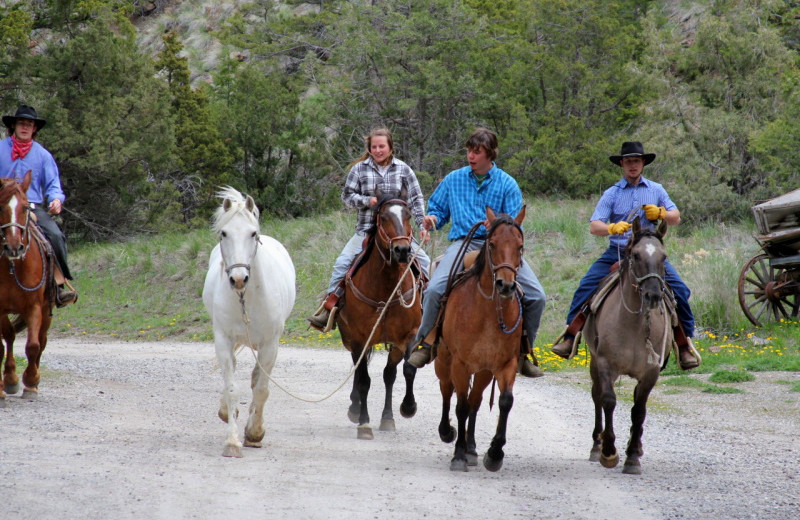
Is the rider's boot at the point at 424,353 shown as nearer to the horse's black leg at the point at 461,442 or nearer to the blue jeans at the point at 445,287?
the blue jeans at the point at 445,287

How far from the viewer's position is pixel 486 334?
287 inches

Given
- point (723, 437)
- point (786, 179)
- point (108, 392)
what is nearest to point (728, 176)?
point (786, 179)

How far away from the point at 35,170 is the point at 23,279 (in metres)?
1.52

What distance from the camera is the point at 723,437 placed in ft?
30.2

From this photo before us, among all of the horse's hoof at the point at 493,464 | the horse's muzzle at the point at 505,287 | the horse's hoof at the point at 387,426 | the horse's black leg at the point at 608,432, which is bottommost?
the horse's hoof at the point at 387,426

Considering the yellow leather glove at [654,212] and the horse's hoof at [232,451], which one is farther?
the yellow leather glove at [654,212]

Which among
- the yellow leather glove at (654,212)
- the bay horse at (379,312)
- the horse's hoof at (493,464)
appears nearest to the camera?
the horse's hoof at (493,464)

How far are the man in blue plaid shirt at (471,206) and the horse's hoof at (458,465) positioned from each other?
3.24ft

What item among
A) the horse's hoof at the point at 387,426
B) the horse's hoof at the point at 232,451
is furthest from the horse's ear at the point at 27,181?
the horse's hoof at the point at 387,426

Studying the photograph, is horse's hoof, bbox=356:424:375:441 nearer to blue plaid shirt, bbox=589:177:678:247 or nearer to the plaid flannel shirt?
the plaid flannel shirt

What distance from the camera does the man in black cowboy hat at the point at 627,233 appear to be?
8.22m

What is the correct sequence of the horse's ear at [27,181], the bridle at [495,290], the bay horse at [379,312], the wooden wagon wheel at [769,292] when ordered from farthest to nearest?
1. the wooden wagon wheel at [769,292]
2. the horse's ear at [27,181]
3. the bay horse at [379,312]
4. the bridle at [495,290]

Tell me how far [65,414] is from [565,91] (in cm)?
2274

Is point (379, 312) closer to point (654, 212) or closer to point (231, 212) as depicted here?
point (231, 212)
